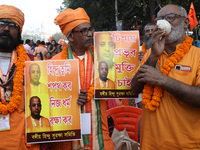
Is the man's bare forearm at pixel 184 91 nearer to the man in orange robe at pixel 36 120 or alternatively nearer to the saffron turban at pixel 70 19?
the man in orange robe at pixel 36 120

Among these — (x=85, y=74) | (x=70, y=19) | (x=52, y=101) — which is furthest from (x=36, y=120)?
(x=70, y=19)

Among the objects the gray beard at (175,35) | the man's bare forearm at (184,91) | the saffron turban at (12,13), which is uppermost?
the saffron turban at (12,13)

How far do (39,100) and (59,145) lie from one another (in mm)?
639

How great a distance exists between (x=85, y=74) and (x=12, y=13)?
3.39 ft

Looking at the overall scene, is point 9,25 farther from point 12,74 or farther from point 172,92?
point 172,92

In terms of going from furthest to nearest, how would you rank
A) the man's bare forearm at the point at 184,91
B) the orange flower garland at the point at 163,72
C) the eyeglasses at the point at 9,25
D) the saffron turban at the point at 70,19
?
1. the saffron turban at the point at 70,19
2. the eyeglasses at the point at 9,25
3. the orange flower garland at the point at 163,72
4. the man's bare forearm at the point at 184,91

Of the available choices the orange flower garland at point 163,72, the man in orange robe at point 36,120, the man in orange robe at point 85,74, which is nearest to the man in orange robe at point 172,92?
the orange flower garland at point 163,72

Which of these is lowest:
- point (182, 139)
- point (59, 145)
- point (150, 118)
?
point (59, 145)

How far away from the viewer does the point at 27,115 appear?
2.56 meters

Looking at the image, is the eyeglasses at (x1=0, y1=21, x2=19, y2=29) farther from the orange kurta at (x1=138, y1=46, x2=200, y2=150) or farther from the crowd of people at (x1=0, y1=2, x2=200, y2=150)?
the orange kurta at (x1=138, y1=46, x2=200, y2=150)

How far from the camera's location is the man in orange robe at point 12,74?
2.54 m

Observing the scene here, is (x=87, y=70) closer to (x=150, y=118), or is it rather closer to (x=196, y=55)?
(x=150, y=118)

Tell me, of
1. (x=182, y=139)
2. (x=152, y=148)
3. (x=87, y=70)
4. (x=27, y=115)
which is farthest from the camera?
(x=87, y=70)

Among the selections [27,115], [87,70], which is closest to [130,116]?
[87,70]
